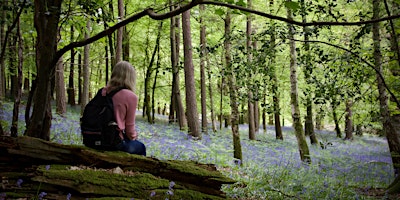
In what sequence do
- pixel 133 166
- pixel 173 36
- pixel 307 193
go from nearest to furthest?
pixel 133 166 < pixel 307 193 < pixel 173 36

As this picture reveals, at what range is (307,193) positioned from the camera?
21.8ft

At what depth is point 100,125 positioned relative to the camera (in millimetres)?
4359

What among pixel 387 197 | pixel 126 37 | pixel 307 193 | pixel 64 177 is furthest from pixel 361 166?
pixel 126 37

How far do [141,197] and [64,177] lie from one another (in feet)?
3.15

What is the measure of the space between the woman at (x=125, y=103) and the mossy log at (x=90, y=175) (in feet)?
1.38

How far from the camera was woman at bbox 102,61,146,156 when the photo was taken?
15.1 feet

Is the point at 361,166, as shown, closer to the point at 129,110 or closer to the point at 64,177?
the point at 129,110

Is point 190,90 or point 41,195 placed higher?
point 190,90

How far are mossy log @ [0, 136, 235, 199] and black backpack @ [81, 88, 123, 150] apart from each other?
165mm

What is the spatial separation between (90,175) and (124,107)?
1.17 m

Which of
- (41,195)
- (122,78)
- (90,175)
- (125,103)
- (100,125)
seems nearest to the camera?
(41,195)

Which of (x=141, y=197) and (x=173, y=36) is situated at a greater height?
(x=173, y=36)

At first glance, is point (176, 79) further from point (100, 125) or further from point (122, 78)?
point (100, 125)

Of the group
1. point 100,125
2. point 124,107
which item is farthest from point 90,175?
point 124,107
